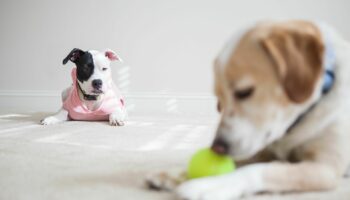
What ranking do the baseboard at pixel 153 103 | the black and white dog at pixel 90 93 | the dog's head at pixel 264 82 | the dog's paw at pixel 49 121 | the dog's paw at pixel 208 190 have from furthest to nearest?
the baseboard at pixel 153 103, the black and white dog at pixel 90 93, the dog's paw at pixel 49 121, the dog's head at pixel 264 82, the dog's paw at pixel 208 190

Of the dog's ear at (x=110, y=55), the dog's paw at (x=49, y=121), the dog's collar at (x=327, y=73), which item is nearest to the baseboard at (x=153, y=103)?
the dog's ear at (x=110, y=55)

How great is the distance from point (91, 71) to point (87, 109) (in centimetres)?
32

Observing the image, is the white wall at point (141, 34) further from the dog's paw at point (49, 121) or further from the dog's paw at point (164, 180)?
the dog's paw at point (164, 180)

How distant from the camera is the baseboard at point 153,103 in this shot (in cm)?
Result: 429

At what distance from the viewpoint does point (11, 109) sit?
179 inches

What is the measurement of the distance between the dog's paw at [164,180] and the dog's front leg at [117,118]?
5.91 feet

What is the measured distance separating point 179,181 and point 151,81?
129 inches

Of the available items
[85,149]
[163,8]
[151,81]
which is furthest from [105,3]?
[85,149]

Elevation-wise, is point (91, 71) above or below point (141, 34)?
below

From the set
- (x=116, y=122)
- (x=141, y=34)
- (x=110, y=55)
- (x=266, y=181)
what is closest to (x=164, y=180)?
(x=266, y=181)

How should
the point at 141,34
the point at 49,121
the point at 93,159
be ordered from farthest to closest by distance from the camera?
the point at 141,34
the point at 49,121
the point at 93,159

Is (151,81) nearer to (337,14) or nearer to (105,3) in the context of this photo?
(105,3)

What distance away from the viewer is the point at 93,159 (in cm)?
166

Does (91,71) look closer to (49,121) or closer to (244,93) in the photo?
(49,121)
